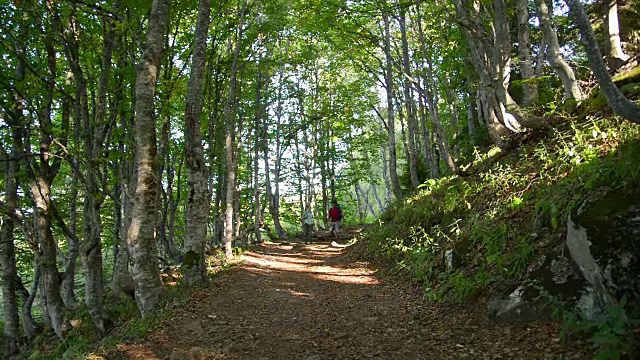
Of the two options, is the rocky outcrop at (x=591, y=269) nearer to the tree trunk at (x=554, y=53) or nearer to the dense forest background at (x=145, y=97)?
the dense forest background at (x=145, y=97)

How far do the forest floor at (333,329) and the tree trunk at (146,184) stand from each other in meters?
0.90

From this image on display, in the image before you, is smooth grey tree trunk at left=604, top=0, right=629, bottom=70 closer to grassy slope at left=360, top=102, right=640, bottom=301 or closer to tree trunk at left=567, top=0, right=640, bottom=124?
grassy slope at left=360, top=102, right=640, bottom=301

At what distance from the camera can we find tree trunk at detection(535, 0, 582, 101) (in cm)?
662

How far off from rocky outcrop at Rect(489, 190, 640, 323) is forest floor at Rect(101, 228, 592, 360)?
310mm

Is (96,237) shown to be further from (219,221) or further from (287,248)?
(219,221)

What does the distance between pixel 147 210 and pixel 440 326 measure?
17.6 feet

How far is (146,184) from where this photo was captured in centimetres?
679

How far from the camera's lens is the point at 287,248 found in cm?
1720

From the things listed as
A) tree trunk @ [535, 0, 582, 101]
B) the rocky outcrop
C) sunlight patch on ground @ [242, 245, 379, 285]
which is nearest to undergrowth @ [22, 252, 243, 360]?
sunlight patch on ground @ [242, 245, 379, 285]

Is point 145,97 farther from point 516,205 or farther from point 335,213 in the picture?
point 335,213

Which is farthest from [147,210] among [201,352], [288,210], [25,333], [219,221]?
[288,210]

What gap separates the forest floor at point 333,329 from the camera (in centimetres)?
418

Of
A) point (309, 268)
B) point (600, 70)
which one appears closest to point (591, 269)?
point (600, 70)

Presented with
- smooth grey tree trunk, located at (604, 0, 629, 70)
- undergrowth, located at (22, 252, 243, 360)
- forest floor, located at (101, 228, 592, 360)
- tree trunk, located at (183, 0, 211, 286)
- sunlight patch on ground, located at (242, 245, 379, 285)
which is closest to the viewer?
forest floor, located at (101, 228, 592, 360)
